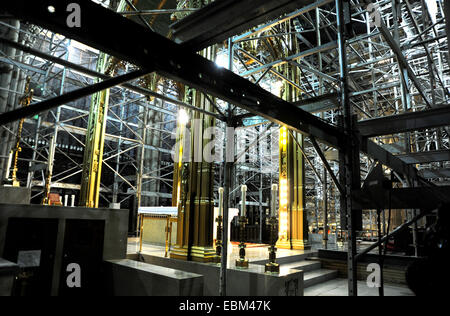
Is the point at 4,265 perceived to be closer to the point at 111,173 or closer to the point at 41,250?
the point at 41,250

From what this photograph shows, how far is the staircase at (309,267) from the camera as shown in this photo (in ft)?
21.8

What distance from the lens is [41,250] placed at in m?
5.27

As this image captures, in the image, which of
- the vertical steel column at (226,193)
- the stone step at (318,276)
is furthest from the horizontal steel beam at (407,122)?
the stone step at (318,276)

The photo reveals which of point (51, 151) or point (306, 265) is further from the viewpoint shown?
point (51, 151)

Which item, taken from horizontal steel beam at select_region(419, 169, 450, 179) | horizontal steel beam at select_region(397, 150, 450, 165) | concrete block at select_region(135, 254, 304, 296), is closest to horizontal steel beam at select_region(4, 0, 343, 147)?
concrete block at select_region(135, 254, 304, 296)

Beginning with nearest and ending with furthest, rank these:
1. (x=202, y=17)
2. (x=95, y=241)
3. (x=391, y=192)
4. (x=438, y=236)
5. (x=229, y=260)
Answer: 1. (x=438, y=236)
2. (x=202, y=17)
3. (x=391, y=192)
4. (x=95, y=241)
5. (x=229, y=260)

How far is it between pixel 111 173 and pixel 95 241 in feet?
34.4

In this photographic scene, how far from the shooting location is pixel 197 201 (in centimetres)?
695

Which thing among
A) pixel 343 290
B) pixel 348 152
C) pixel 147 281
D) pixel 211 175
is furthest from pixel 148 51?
pixel 343 290

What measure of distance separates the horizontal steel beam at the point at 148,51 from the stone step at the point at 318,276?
413cm

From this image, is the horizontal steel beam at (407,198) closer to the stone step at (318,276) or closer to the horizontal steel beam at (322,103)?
the horizontal steel beam at (322,103)

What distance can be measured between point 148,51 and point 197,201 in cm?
492

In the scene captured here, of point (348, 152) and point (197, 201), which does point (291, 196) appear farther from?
point (348, 152)
